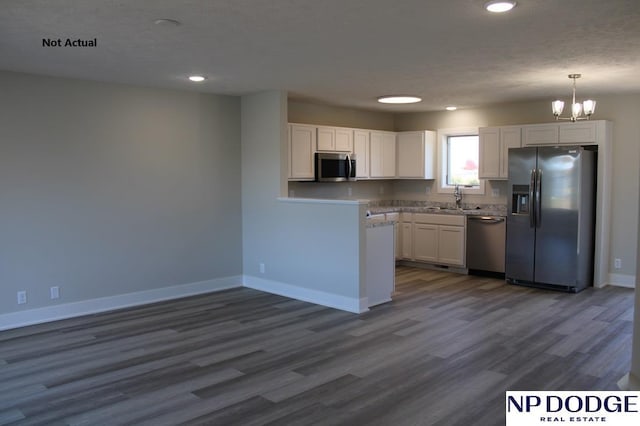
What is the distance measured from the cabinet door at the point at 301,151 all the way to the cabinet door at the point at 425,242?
2059 mm

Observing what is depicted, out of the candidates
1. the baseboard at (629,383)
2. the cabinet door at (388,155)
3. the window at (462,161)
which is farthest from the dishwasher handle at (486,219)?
the baseboard at (629,383)

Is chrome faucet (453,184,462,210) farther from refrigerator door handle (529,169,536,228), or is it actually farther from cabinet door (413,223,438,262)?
refrigerator door handle (529,169,536,228)

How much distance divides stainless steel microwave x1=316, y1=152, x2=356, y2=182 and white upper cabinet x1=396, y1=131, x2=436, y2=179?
132 cm

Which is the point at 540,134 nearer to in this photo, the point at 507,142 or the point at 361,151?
the point at 507,142

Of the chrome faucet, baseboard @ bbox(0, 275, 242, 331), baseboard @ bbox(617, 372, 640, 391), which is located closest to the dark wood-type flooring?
baseboard @ bbox(617, 372, 640, 391)

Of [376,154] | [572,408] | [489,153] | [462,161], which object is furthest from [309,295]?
[462,161]

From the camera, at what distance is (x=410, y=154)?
27.5 feet

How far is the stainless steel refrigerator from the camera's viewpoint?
249 inches

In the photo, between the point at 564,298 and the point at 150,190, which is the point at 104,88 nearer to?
the point at 150,190

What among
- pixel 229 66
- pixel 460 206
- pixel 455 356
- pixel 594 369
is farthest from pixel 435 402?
pixel 460 206

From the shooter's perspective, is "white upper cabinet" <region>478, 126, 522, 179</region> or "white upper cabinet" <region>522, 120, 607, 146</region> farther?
"white upper cabinet" <region>478, 126, 522, 179</region>

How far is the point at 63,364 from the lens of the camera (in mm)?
4059

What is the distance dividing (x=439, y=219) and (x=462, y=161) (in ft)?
3.82

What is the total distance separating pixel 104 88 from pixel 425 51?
11.2 feet
